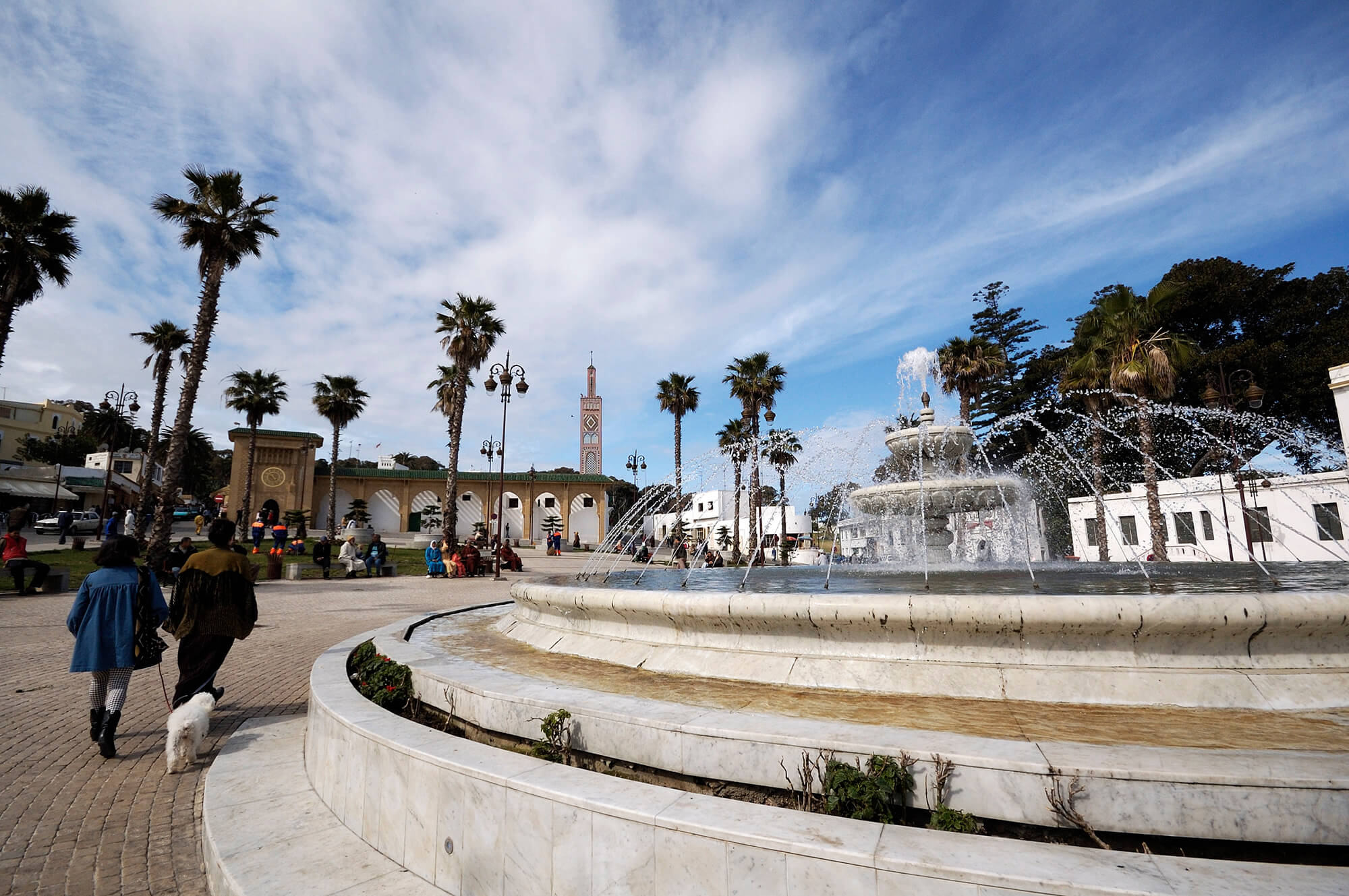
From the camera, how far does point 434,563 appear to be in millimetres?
21797

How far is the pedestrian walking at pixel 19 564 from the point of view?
45.5 ft

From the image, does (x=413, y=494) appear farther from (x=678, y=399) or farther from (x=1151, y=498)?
(x=1151, y=498)

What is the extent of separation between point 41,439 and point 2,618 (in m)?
72.7

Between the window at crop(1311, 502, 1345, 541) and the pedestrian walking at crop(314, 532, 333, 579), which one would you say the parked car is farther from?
the window at crop(1311, 502, 1345, 541)

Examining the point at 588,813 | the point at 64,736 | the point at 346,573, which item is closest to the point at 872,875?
the point at 588,813

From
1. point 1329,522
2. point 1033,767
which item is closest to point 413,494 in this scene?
point 1329,522

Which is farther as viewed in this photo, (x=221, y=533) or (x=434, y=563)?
(x=434, y=563)

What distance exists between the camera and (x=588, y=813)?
7.52 ft

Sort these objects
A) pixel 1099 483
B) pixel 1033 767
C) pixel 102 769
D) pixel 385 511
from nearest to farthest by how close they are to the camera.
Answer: pixel 1033 767 → pixel 102 769 → pixel 1099 483 → pixel 385 511

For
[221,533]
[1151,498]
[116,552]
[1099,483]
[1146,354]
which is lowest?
[116,552]

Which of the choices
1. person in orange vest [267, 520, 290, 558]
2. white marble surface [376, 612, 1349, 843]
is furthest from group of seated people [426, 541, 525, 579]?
white marble surface [376, 612, 1349, 843]

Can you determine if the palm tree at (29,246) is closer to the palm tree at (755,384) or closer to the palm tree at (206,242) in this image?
the palm tree at (206,242)

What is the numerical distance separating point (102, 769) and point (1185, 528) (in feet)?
109

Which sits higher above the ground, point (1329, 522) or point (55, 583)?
point (1329, 522)
